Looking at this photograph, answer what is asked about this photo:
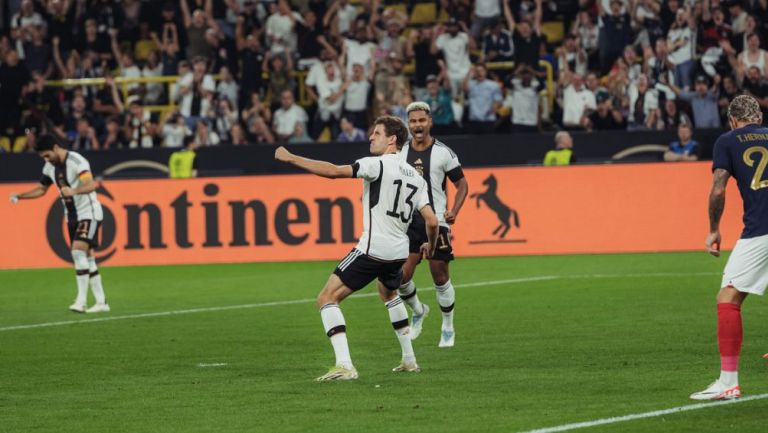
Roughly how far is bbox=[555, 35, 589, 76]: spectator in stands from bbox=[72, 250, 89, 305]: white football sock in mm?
12629

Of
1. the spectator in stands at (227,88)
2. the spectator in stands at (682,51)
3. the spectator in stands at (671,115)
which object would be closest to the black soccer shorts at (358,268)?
the spectator in stands at (671,115)

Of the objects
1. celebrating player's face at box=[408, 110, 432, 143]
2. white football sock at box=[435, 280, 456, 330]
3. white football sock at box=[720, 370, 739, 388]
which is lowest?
white football sock at box=[435, 280, 456, 330]

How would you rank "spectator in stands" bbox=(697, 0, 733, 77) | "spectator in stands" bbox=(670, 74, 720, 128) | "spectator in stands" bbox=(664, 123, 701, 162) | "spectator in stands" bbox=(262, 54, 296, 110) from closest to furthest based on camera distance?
"spectator in stands" bbox=(664, 123, 701, 162) < "spectator in stands" bbox=(670, 74, 720, 128) < "spectator in stands" bbox=(697, 0, 733, 77) < "spectator in stands" bbox=(262, 54, 296, 110)

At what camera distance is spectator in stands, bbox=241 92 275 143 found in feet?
95.0

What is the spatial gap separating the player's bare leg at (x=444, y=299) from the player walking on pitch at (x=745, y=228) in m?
4.24

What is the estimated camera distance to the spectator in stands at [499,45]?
96.2ft

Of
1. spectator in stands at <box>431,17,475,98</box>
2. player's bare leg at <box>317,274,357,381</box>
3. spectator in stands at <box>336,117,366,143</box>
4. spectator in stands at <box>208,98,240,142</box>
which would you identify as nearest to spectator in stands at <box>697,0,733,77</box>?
spectator in stands at <box>431,17,475,98</box>

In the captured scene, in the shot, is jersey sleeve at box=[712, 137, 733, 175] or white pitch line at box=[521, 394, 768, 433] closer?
white pitch line at box=[521, 394, 768, 433]

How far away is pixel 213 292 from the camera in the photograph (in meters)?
20.4

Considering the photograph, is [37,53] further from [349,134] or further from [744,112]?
[744,112]

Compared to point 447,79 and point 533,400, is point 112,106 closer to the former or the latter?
point 447,79

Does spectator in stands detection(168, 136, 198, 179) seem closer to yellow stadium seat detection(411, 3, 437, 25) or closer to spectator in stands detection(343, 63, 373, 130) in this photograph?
spectator in stands detection(343, 63, 373, 130)

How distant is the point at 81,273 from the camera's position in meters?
18.6

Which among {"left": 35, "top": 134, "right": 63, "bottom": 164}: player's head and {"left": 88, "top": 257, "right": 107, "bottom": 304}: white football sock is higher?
{"left": 35, "top": 134, "right": 63, "bottom": 164}: player's head
